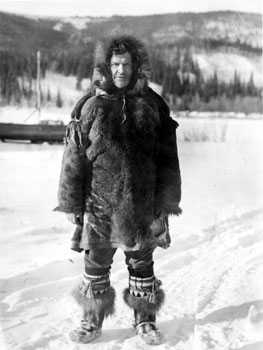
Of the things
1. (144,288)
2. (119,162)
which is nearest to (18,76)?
(119,162)

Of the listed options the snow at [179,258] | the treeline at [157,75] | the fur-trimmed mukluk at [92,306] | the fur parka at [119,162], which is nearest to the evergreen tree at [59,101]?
the treeline at [157,75]

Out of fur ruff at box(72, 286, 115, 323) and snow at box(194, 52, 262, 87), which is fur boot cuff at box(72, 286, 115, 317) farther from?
snow at box(194, 52, 262, 87)

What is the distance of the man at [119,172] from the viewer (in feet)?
7.77

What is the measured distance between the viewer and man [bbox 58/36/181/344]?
237 centimetres

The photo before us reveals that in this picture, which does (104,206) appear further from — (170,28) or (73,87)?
(170,28)

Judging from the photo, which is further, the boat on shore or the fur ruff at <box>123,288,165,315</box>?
the boat on shore

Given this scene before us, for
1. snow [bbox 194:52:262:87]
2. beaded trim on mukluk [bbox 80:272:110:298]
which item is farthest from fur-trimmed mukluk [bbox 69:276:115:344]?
snow [bbox 194:52:262:87]

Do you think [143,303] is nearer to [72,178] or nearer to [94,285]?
[94,285]

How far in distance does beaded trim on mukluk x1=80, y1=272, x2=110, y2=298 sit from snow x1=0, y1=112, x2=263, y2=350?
0.19 m

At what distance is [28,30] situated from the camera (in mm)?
2768

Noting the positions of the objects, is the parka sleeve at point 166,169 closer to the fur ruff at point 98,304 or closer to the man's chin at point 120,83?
the man's chin at point 120,83

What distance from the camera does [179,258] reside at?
3.08 metres

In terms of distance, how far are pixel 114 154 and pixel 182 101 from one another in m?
0.75

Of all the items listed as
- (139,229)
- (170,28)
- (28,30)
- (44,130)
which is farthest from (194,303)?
(28,30)
